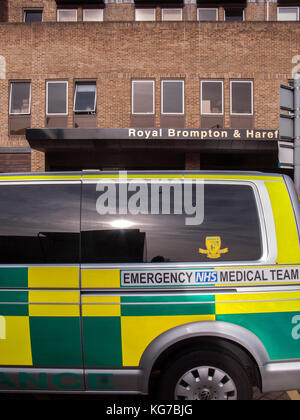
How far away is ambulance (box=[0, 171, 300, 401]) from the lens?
250cm

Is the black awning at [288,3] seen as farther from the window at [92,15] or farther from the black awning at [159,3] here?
the window at [92,15]

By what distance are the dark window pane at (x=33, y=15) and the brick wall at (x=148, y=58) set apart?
197cm

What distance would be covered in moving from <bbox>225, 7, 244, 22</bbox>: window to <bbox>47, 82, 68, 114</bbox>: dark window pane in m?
7.83

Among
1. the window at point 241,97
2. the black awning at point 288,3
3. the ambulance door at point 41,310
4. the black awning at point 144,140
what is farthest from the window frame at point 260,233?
the black awning at point 288,3

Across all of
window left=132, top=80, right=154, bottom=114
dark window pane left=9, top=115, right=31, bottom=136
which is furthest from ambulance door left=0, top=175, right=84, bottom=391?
dark window pane left=9, top=115, right=31, bottom=136

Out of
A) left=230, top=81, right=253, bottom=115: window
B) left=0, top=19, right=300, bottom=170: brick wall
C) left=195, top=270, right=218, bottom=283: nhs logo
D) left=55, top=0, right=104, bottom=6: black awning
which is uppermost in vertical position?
left=55, top=0, right=104, bottom=6: black awning

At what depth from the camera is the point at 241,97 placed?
12.3 metres

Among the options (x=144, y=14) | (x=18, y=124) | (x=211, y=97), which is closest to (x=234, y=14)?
(x=144, y=14)

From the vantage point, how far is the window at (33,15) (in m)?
13.9

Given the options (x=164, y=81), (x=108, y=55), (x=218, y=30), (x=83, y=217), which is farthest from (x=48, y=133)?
(x=83, y=217)

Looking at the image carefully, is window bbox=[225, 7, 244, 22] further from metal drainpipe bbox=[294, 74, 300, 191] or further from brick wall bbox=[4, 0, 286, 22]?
metal drainpipe bbox=[294, 74, 300, 191]

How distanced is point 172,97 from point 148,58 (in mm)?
1778

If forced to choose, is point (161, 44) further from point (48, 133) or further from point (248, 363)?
point (248, 363)

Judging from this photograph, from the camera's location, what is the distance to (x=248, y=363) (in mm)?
2559
